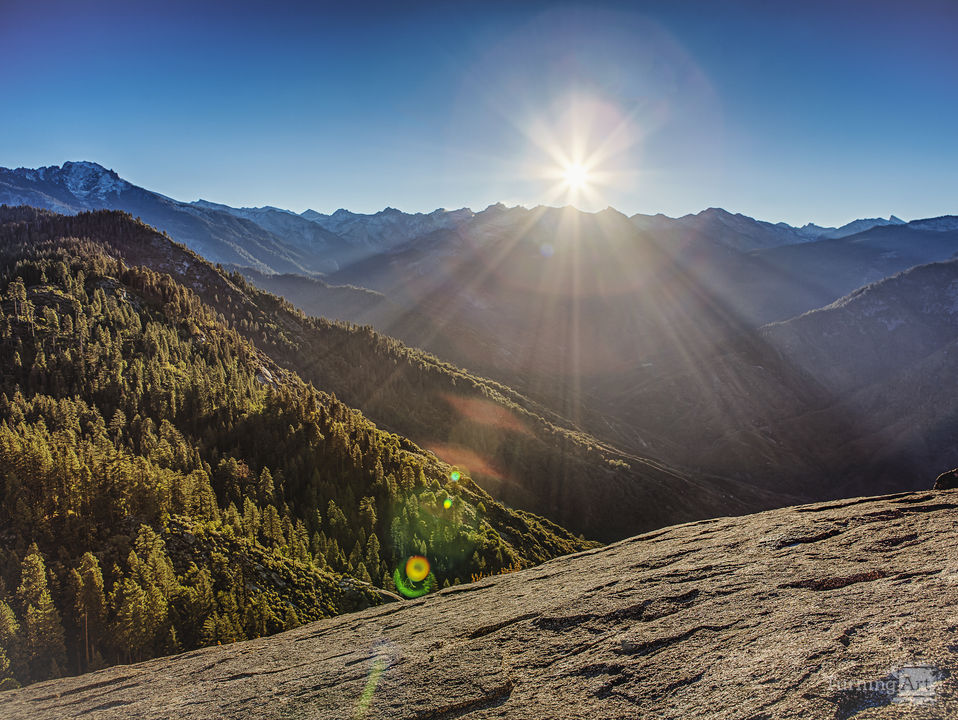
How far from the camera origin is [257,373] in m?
108

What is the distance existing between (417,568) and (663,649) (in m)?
38.2

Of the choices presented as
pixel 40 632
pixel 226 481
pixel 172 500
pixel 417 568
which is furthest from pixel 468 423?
pixel 40 632

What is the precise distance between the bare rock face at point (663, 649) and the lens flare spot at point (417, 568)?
2433 cm

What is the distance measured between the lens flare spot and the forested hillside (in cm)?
49

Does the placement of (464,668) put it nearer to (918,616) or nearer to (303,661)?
(303,661)

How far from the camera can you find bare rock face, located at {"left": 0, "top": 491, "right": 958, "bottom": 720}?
764 centimetres

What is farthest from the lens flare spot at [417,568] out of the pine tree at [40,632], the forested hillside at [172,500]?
the pine tree at [40,632]

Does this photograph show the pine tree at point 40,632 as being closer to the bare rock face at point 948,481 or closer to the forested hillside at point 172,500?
the forested hillside at point 172,500

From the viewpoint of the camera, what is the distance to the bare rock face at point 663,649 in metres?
7.64

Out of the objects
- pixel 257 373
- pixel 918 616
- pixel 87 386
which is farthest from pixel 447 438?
pixel 918 616

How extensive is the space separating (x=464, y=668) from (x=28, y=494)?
1439 inches

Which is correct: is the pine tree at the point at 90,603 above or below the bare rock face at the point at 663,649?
below

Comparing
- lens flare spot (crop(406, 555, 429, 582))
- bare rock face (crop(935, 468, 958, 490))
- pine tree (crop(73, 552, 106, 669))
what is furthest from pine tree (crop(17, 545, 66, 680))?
bare rock face (crop(935, 468, 958, 490))

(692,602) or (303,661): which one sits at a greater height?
(692,602)
